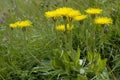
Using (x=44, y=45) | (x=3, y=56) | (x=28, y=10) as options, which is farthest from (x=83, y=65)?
(x=28, y=10)

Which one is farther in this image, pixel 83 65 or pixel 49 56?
pixel 49 56

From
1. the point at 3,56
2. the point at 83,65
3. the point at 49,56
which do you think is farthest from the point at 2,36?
the point at 83,65

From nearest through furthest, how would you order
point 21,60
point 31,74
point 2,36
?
point 31,74 → point 21,60 → point 2,36

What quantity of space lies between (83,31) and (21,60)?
1.61ft

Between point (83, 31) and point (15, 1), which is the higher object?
point (15, 1)

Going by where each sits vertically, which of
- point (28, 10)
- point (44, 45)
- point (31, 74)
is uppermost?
point (28, 10)

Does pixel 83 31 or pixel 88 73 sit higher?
pixel 83 31

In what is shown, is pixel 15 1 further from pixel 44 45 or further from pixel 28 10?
pixel 44 45

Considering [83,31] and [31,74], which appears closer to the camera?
[31,74]

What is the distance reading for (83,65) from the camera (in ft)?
6.69

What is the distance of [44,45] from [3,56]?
12.0 inches

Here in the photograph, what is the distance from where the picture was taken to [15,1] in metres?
3.96

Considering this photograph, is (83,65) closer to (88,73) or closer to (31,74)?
(88,73)

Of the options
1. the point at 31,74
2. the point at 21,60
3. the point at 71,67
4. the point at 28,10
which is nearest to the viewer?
the point at 71,67
